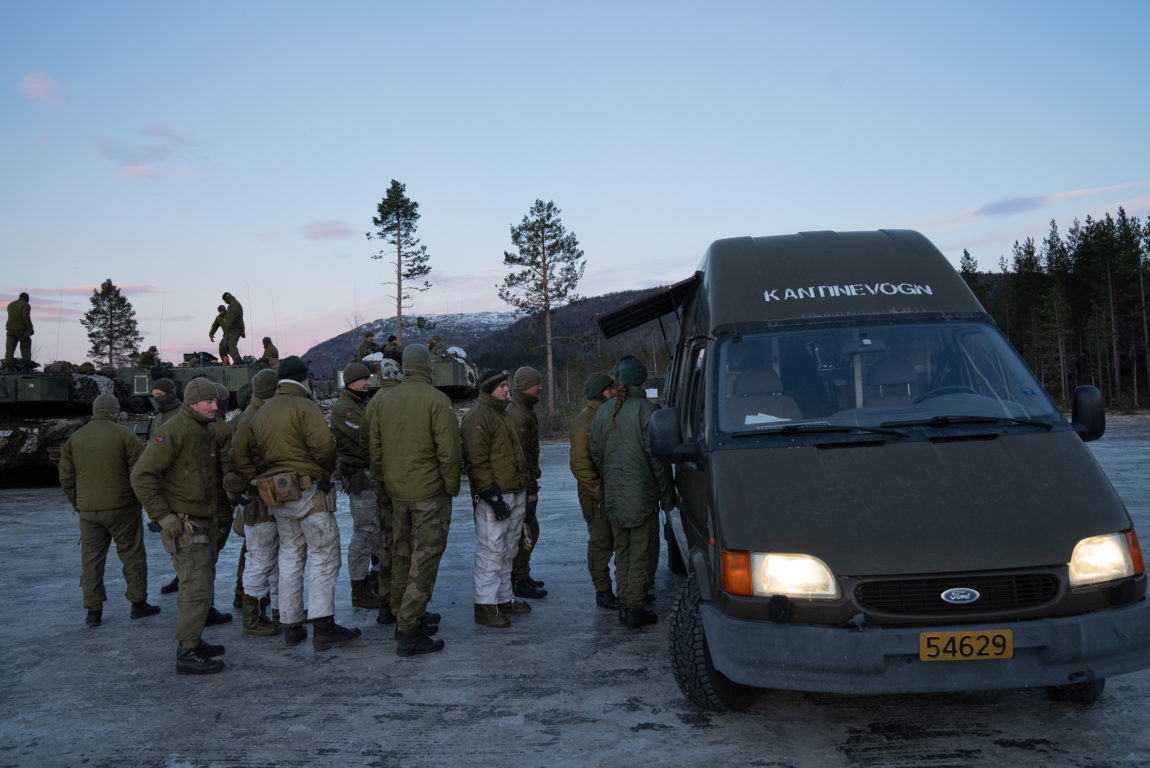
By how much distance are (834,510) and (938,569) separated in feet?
1.61

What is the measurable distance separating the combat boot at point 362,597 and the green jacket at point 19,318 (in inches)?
643

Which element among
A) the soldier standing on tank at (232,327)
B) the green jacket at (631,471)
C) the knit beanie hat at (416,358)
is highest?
the soldier standing on tank at (232,327)

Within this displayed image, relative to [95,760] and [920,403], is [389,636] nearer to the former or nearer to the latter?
[95,760]

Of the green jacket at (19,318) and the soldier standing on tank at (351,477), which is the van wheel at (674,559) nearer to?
the soldier standing on tank at (351,477)

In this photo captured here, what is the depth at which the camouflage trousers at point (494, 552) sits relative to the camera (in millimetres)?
6141

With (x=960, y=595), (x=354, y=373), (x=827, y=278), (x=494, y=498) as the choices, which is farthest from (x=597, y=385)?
(x=960, y=595)

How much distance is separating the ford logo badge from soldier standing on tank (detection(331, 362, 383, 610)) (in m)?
4.75

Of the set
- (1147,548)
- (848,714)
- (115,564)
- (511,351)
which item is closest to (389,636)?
(848,714)

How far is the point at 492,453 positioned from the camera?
20.5 ft

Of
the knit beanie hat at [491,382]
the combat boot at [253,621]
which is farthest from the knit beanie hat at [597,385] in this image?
Answer: the combat boot at [253,621]

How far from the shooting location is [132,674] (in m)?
5.30

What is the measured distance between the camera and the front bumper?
3363 mm

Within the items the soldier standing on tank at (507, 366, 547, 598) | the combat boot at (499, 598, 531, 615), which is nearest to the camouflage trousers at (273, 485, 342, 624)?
the combat boot at (499, 598, 531, 615)

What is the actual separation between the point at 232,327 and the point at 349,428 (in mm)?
14108
